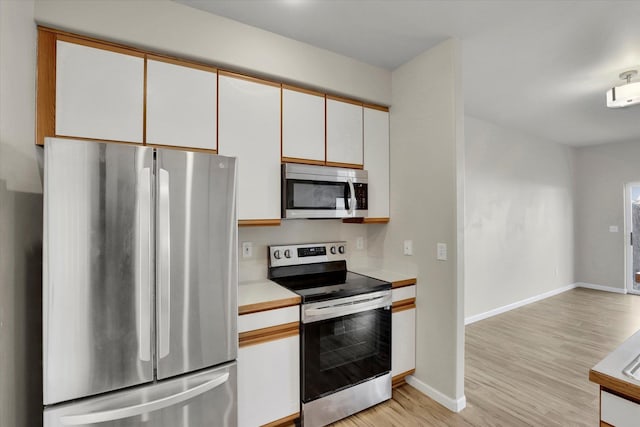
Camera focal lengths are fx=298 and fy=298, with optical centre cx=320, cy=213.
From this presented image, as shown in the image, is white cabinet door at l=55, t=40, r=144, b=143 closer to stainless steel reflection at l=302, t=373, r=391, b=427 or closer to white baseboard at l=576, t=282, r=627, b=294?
stainless steel reflection at l=302, t=373, r=391, b=427

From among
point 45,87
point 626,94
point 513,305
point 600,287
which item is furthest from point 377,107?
point 600,287

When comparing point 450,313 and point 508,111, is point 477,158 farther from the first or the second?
point 450,313

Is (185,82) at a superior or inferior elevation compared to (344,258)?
superior

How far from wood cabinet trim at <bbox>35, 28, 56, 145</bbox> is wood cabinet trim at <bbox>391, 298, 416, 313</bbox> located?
95.0 inches

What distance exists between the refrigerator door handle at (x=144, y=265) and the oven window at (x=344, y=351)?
36.3 inches

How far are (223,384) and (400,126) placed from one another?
2319mm

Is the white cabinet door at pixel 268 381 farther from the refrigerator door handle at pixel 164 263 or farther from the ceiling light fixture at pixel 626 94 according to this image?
the ceiling light fixture at pixel 626 94

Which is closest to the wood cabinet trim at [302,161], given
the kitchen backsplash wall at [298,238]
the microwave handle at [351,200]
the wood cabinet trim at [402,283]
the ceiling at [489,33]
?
the microwave handle at [351,200]

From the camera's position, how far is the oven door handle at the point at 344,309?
1938mm

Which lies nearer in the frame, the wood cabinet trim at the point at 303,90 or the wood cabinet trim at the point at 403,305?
the wood cabinet trim at the point at 303,90

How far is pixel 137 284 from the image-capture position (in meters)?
1.31

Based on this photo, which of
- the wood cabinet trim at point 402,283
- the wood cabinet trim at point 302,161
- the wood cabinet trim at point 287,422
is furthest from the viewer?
the wood cabinet trim at point 402,283

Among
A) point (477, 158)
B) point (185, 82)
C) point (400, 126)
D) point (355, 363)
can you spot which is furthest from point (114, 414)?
point (477, 158)

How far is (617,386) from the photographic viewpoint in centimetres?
89
